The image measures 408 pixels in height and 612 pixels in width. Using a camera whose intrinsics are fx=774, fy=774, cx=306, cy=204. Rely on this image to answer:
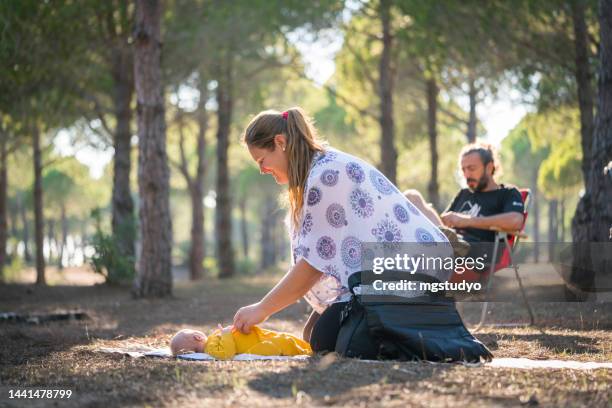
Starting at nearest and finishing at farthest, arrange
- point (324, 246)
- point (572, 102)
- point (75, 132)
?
point (324, 246) → point (572, 102) → point (75, 132)

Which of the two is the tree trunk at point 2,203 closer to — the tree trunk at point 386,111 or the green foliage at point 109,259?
the green foliage at point 109,259

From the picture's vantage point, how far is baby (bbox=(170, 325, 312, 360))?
3852 mm

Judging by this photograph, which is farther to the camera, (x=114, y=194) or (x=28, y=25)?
(x=114, y=194)

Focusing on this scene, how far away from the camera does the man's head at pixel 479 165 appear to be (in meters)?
5.92

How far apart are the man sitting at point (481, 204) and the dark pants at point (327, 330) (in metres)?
1.99

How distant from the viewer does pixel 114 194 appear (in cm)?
1338

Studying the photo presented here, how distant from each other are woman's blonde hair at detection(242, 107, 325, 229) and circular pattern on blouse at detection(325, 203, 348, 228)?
0.56 ft

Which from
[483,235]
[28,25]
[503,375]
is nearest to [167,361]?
[503,375]

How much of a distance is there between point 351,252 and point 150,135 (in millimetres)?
6367

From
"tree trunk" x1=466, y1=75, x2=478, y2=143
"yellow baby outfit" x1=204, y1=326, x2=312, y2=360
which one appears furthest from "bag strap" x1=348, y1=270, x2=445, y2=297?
"tree trunk" x1=466, y1=75, x2=478, y2=143

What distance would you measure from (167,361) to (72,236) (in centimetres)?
5341

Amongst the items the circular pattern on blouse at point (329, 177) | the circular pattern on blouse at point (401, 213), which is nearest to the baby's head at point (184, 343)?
the circular pattern on blouse at point (329, 177)

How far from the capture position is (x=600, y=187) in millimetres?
7734

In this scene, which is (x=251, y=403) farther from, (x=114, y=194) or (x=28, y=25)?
(x=114, y=194)
